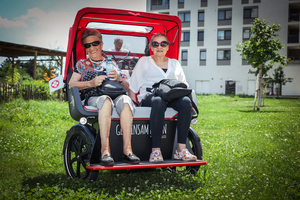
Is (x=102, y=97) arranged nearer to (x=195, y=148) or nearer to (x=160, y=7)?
(x=195, y=148)

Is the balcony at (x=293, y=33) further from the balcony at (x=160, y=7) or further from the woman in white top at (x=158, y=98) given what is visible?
the woman in white top at (x=158, y=98)

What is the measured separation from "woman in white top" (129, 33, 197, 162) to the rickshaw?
125 mm

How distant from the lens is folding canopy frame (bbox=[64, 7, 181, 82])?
3.64 meters

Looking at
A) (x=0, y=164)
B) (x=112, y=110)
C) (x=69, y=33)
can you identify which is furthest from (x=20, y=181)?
(x=69, y=33)

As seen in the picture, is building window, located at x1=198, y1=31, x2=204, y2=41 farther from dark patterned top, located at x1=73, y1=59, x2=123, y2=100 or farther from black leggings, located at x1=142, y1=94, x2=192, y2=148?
black leggings, located at x1=142, y1=94, x2=192, y2=148

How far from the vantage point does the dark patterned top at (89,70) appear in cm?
356

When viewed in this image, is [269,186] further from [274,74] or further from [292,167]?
[274,74]

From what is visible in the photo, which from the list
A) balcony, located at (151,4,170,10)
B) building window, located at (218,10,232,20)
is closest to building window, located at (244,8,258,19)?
building window, located at (218,10,232,20)

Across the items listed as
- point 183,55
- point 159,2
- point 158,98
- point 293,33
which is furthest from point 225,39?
point 158,98

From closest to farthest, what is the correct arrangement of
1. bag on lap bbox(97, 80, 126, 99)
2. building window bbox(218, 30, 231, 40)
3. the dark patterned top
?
bag on lap bbox(97, 80, 126, 99) → the dark patterned top → building window bbox(218, 30, 231, 40)

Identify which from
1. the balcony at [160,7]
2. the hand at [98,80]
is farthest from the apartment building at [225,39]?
the hand at [98,80]

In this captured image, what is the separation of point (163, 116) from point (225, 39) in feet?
106

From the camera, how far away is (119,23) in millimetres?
4582

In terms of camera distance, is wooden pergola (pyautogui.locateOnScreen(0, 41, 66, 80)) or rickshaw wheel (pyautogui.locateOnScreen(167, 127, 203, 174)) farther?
wooden pergola (pyautogui.locateOnScreen(0, 41, 66, 80))
